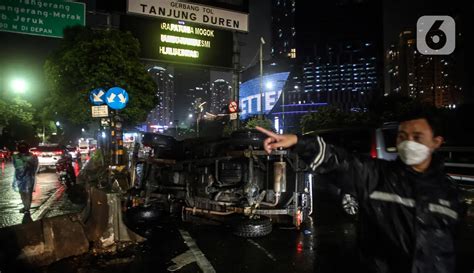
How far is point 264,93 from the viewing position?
93.9 meters

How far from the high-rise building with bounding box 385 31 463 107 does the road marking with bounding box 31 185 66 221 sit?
8692 centimetres

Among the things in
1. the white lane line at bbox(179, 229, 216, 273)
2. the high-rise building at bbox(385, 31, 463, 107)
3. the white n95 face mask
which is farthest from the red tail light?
the high-rise building at bbox(385, 31, 463, 107)

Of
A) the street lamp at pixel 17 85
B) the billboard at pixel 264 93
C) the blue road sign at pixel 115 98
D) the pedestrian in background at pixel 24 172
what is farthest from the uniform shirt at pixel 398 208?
the billboard at pixel 264 93

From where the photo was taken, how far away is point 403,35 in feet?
399

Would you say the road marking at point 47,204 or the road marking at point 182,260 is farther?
the road marking at point 47,204

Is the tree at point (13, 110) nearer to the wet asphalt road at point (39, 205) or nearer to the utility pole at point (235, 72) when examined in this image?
the wet asphalt road at point (39, 205)

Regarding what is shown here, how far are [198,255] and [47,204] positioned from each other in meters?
7.04

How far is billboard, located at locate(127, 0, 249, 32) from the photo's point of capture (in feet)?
53.6

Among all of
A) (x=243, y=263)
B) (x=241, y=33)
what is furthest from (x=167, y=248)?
(x=241, y=33)

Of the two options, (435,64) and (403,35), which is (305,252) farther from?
(403,35)

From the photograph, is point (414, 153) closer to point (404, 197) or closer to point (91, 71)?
point (404, 197)

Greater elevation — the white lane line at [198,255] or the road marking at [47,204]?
the white lane line at [198,255]

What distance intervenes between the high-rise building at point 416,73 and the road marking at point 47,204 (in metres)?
86.9

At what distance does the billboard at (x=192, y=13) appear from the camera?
53.6 ft
